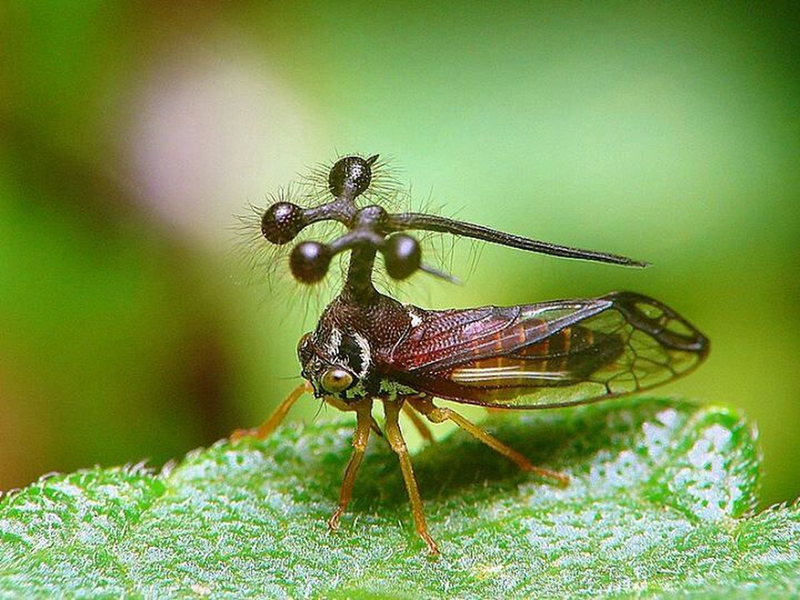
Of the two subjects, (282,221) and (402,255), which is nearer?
(402,255)

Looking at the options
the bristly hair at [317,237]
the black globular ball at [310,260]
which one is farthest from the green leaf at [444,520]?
the black globular ball at [310,260]

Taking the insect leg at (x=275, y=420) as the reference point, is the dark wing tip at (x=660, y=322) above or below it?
above

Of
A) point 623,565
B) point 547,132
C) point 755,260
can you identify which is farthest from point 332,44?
point 623,565

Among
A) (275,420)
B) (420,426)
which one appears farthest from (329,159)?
(420,426)

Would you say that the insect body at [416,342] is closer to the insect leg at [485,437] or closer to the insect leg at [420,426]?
the insect leg at [485,437]

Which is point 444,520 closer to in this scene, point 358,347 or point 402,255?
point 358,347

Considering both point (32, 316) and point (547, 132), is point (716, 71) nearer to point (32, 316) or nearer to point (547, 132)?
point (547, 132)
